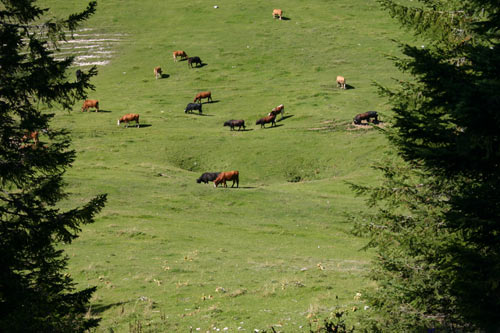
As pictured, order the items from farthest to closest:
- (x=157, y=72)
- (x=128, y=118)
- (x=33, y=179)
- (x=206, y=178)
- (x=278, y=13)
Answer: (x=278, y=13) < (x=157, y=72) < (x=128, y=118) < (x=206, y=178) < (x=33, y=179)

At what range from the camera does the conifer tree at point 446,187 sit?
7594 millimetres

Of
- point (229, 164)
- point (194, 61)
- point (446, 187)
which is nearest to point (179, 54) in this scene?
point (194, 61)

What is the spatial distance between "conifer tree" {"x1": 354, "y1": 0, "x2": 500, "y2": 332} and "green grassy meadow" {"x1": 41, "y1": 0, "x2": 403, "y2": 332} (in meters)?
2.10

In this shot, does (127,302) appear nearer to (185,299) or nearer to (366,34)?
(185,299)

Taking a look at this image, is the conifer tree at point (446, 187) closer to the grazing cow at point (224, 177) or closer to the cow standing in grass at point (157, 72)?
the grazing cow at point (224, 177)

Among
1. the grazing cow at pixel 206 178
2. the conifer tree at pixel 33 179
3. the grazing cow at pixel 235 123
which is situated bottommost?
the grazing cow at pixel 206 178

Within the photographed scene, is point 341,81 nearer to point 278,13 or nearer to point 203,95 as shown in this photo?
point 203,95

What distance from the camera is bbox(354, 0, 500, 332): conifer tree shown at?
759 cm

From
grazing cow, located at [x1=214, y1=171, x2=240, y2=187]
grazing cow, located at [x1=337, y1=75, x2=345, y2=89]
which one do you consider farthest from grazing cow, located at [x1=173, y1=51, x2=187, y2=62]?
grazing cow, located at [x1=214, y1=171, x2=240, y2=187]

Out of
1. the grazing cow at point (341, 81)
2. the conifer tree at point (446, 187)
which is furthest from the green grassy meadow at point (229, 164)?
the conifer tree at point (446, 187)

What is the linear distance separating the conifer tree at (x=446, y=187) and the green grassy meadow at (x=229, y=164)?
2099 mm

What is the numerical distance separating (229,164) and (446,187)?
29.9m

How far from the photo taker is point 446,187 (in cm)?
1330

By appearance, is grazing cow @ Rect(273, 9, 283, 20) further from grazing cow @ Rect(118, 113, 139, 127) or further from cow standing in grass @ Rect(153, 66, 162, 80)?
grazing cow @ Rect(118, 113, 139, 127)
